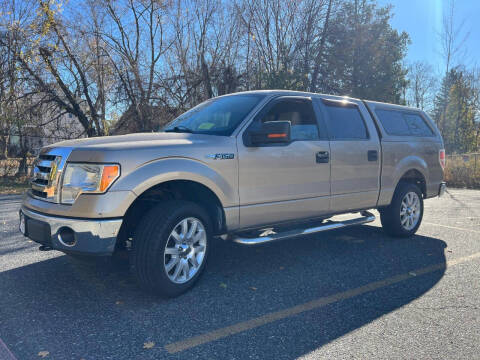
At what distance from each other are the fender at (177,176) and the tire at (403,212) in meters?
2.96

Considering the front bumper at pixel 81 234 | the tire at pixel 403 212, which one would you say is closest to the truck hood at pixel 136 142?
the front bumper at pixel 81 234

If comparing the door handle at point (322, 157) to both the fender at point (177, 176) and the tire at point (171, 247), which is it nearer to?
the fender at point (177, 176)

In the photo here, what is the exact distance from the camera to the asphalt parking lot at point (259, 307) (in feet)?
9.16

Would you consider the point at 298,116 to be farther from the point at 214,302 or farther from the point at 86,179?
the point at 86,179

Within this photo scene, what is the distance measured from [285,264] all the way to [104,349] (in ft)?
8.21

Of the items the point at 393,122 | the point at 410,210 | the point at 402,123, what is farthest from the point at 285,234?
the point at 402,123

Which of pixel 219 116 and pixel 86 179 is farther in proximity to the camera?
pixel 219 116

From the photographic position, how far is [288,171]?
4.48 meters

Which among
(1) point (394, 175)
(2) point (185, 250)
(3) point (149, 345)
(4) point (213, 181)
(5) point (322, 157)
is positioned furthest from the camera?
(1) point (394, 175)

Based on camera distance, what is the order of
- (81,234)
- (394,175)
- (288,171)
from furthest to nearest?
1. (394,175)
2. (288,171)
3. (81,234)

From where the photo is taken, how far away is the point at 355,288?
3.97 metres

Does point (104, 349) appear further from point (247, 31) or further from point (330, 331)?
point (247, 31)

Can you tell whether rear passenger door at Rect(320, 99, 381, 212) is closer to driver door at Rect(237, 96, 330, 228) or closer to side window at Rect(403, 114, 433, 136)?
driver door at Rect(237, 96, 330, 228)

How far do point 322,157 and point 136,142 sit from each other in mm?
2252
